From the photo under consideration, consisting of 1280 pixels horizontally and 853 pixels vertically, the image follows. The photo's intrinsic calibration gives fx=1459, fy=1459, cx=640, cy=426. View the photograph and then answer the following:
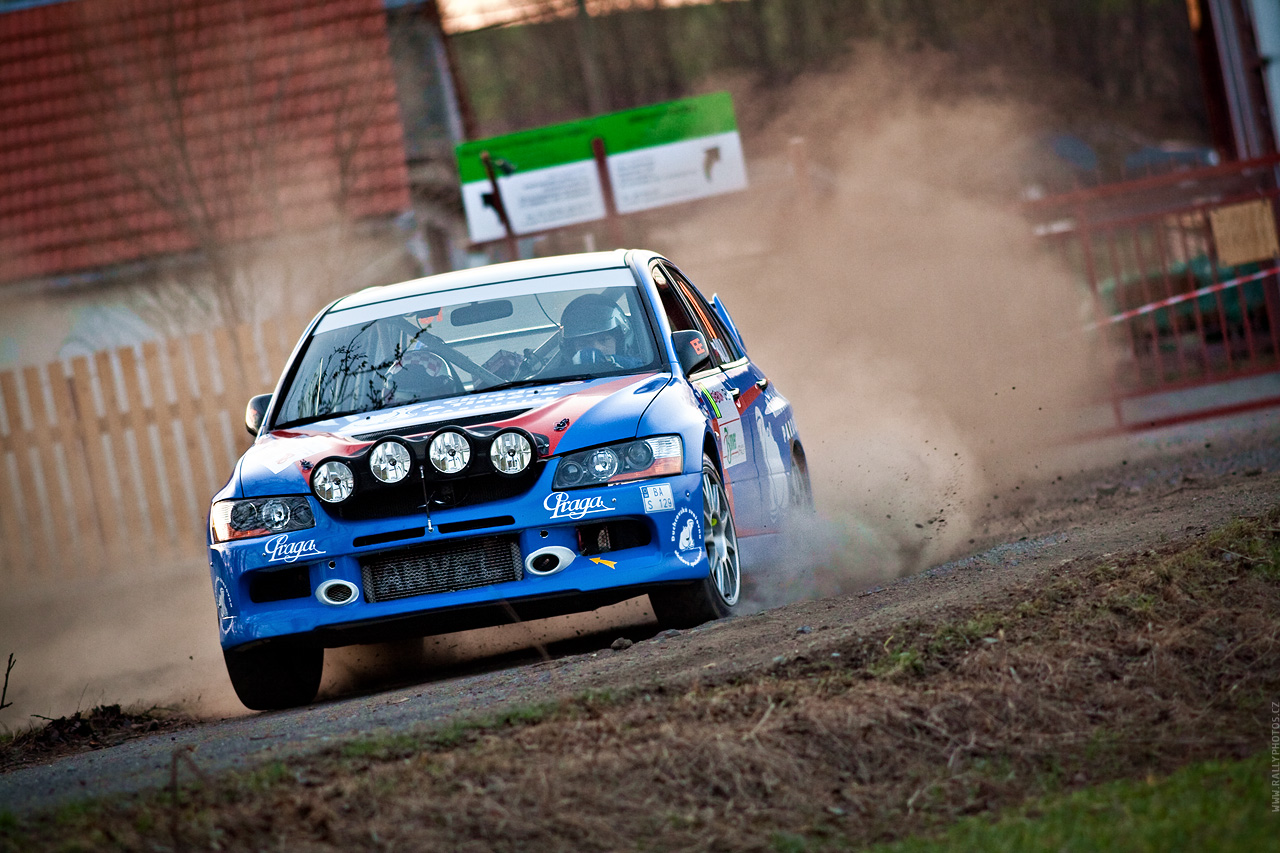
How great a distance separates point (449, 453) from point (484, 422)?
223mm

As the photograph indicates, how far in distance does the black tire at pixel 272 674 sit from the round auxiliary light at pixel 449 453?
40.4 inches

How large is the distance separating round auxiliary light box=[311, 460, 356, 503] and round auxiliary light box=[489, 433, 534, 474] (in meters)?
0.59

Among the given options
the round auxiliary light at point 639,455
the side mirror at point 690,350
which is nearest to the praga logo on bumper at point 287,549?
the round auxiliary light at point 639,455

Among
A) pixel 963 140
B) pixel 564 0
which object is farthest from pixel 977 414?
pixel 564 0

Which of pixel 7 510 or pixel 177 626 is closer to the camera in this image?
pixel 177 626

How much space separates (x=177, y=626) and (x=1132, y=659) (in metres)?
7.30

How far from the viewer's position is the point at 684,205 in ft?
54.4

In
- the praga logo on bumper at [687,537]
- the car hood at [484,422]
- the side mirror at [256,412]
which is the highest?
the side mirror at [256,412]

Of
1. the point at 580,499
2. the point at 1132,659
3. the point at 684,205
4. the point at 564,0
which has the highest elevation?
the point at 564,0

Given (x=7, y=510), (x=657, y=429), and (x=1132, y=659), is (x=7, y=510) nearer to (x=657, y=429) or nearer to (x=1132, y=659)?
(x=657, y=429)

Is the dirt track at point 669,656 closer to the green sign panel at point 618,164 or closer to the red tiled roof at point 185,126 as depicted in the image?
the red tiled roof at point 185,126

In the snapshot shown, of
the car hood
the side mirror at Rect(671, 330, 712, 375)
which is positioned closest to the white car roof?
the side mirror at Rect(671, 330, 712, 375)

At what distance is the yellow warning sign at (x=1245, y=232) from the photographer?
14.5 meters

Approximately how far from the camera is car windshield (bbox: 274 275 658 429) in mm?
6691
